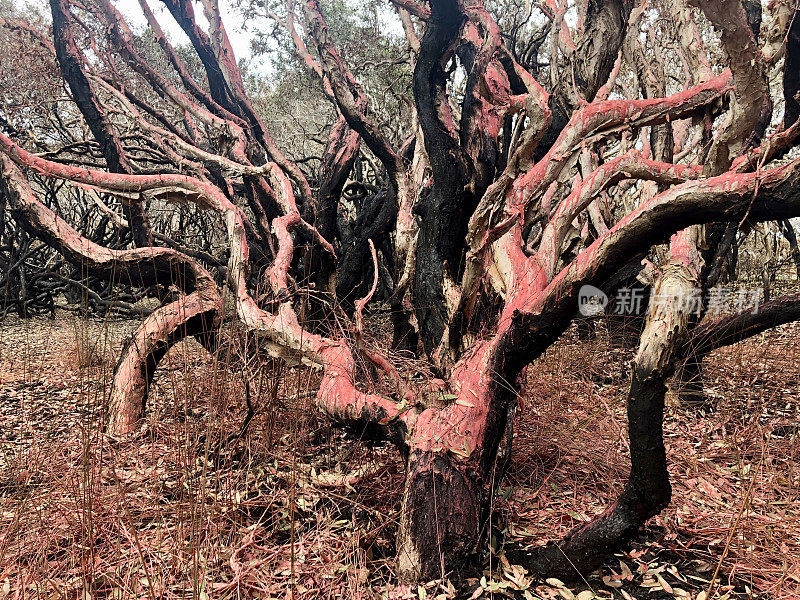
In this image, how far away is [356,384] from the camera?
249cm

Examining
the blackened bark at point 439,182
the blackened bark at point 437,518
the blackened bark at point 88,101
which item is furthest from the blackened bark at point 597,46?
the blackened bark at point 88,101

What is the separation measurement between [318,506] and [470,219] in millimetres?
1373

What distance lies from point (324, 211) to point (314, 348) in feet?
9.33

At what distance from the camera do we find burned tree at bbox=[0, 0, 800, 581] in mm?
1680

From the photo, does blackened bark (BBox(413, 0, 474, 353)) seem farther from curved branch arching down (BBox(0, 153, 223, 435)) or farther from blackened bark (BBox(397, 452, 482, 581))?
blackened bark (BBox(397, 452, 482, 581))

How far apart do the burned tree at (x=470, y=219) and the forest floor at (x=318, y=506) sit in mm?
197

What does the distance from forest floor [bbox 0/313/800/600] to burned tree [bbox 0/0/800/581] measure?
0.20 m

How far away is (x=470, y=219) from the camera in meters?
2.44

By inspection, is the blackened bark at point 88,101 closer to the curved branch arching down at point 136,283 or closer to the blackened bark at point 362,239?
the curved branch arching down at point 136,283

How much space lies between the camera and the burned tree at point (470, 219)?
1.68 m

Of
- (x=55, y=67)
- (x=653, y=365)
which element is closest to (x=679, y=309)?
(x=653, y=365)

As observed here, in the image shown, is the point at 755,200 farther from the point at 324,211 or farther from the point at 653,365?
the point at 324,211

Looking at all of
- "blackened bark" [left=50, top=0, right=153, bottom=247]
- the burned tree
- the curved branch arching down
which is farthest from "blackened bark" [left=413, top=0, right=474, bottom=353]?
"blackened bark" [left=50, top=0, right=153, bottom=247]

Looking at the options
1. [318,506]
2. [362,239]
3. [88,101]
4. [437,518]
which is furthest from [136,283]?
[437,518]
